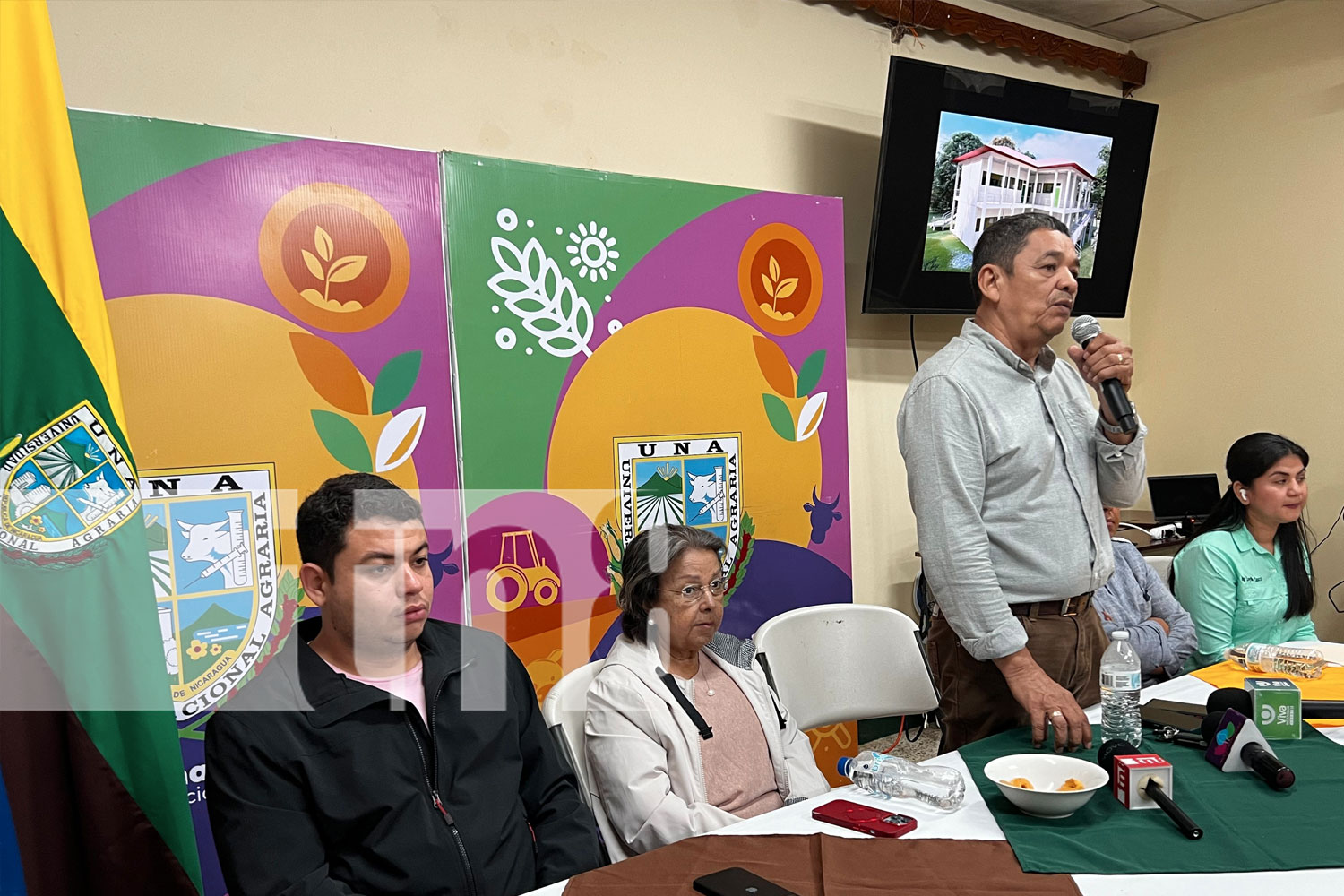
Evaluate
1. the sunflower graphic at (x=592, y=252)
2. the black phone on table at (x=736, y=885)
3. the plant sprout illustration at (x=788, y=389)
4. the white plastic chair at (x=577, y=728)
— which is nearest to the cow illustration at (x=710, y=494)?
the plant sprout illustration at (x=788, y=389)

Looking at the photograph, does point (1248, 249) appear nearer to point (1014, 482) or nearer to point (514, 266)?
point (1014, 482)

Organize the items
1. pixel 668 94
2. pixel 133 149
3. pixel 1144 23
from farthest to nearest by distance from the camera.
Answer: pixel 1144 23 → pixel 668 94 → pixel 133 149

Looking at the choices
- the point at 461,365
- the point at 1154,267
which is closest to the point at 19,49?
the point at 461,365

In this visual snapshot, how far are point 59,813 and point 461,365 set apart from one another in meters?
1.23

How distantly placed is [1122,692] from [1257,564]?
4.90ft

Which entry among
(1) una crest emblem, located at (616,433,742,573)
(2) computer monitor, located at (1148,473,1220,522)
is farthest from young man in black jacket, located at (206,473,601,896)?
(2) computer monitor, located at (1148,473,1220,522)

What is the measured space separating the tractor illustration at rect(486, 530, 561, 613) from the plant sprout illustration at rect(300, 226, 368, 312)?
0.70 metres

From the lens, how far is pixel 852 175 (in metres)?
3.86

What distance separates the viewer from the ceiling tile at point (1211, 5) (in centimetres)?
425

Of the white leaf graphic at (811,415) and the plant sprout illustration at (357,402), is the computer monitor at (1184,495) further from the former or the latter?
the plant sprout illustration at (357,402)

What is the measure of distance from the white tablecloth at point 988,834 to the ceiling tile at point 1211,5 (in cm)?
359

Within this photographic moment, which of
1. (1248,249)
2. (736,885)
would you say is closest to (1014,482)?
(736,885)

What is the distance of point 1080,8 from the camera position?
171 inches

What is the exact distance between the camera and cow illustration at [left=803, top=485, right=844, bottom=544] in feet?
10.2
